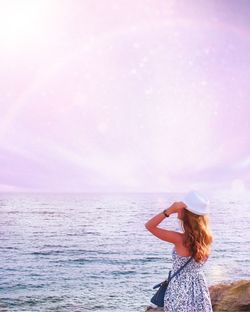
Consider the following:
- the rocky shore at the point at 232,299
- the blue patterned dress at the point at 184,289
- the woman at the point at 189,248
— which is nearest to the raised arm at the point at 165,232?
the woman at the point at 189,248

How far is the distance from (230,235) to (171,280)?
195 ft

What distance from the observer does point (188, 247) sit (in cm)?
505

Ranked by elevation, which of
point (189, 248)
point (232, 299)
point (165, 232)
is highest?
point (165, 232)

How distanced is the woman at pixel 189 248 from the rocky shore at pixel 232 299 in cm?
791

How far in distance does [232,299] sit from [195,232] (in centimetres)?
872

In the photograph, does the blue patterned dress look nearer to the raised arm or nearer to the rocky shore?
the raised arm

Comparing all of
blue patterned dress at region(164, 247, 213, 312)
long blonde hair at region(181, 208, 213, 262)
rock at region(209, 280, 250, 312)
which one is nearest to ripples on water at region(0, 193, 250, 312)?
rock at region(209, 280, 250, 312)

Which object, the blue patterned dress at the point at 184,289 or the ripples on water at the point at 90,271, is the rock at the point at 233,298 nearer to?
the ripples on water at the point at 90,271

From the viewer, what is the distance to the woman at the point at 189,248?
16.3 feet

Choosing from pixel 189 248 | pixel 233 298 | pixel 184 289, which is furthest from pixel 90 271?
pixel 189 248

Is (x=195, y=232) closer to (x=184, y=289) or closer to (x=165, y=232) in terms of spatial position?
(x=165, y=232)

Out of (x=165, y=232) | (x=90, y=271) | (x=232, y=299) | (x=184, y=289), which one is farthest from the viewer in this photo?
(x=90, y=271)

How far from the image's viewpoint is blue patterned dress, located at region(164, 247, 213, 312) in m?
5.17

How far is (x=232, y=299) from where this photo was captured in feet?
42.7
